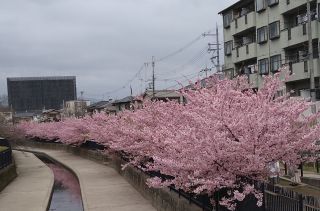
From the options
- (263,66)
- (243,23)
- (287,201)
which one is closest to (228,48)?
(243,23)

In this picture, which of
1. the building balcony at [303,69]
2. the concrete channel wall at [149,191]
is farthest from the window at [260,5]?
the concrete channel wall at [149,191]

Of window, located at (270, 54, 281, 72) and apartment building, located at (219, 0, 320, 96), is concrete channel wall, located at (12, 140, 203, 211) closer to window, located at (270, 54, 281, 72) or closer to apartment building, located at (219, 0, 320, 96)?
apartment building, located at (219, 0, 320, 96)

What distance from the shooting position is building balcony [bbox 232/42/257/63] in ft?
138

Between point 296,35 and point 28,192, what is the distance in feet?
74.2

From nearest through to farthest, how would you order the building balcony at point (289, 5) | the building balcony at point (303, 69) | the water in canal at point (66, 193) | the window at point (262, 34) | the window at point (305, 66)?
the water in canal at point (66, 193) < the building balcony at point (303, 69) < the window at point (305, 66) < the building balcony at point (289, 5) < the window at point (262, 34)

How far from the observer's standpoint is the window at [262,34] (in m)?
39.8

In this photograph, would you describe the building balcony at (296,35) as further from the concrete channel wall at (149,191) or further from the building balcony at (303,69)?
the concrete channel wall at (149,191)

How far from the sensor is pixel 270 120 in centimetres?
845

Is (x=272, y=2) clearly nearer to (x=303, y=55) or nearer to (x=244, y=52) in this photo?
(x=303, y=55)

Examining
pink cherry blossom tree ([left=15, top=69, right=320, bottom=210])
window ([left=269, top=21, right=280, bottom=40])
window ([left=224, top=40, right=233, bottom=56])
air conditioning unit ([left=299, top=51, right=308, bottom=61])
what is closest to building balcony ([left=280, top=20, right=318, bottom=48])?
window ([left=269, top=21, right=280, bottom=40])

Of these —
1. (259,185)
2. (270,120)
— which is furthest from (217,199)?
(270,120)

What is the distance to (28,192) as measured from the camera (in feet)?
76.1

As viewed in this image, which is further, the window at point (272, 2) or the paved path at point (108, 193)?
the window at point (272, 2)

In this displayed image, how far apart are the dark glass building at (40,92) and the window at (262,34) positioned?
414ft
